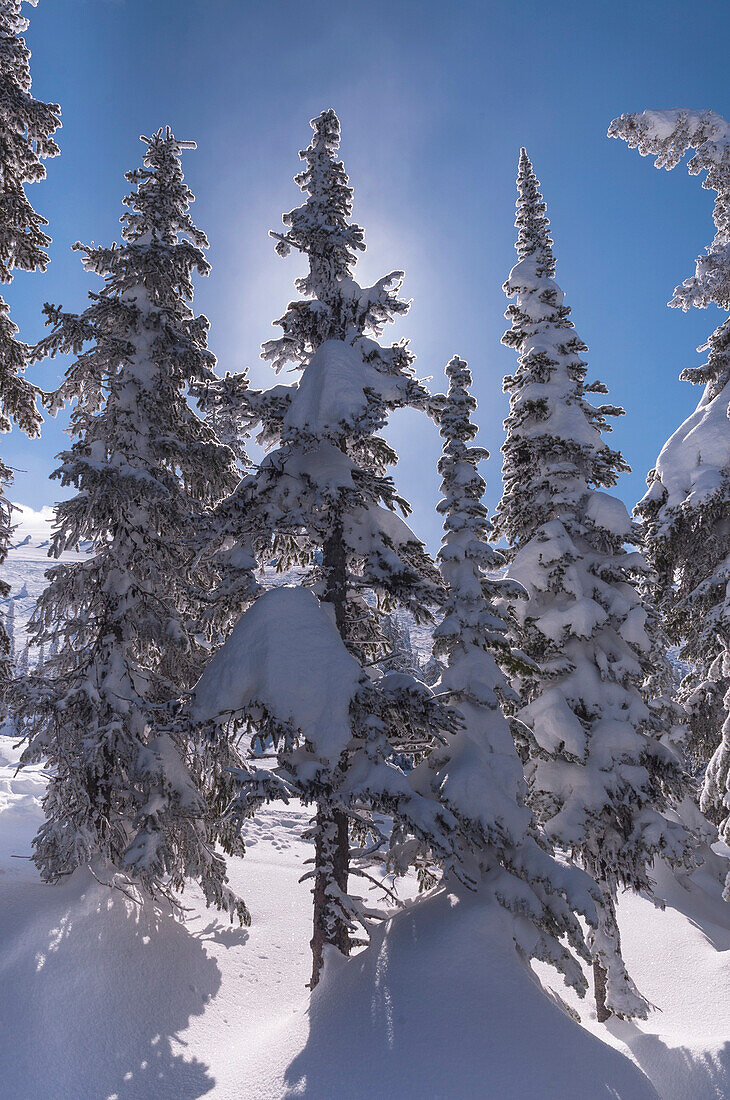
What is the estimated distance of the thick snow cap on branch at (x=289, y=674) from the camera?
6.77 m

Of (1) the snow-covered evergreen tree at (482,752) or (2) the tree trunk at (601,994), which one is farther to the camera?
(2) the tree trunk at (601,994)

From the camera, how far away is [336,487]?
26.2ft

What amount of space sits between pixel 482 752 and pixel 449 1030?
3.34 metres

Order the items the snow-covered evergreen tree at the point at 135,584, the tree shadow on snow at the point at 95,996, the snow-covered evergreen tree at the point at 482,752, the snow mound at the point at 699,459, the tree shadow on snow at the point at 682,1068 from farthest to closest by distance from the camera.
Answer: the snow mound at the point at 699,459 → the snow-covered evergreen tree at the point at 135,584 → the tree shadow on snow at the point at 682,1068 → the snow-covered evergreen tree at the point at 482,752 → the tree shadow on snow at the point at 95,996

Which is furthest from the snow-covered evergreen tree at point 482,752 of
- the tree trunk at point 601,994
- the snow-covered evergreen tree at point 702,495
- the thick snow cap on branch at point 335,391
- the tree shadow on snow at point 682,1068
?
the snow-covered evergreen tree at point 702,495

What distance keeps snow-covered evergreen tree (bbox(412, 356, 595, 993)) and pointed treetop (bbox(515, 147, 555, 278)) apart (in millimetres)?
5288

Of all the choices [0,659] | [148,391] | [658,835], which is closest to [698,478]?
[658,835]

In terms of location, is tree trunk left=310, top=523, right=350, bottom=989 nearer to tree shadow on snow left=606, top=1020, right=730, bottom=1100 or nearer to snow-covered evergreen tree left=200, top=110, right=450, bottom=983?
snow-covered evergreen tree left=200, top=110, right=450, bottom=983

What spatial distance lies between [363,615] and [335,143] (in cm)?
847

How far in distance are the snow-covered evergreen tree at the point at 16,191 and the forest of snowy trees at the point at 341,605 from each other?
0.14ft

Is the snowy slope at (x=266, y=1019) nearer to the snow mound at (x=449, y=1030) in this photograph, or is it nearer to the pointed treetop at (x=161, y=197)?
the snow mound at (x=449, y=1030)

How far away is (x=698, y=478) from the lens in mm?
11914

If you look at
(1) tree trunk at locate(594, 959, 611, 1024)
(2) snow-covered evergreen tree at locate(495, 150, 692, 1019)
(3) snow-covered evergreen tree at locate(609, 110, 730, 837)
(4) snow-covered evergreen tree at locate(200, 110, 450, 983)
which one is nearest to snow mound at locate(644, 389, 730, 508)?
(3) snow-covered evergreen tree at locate(609, 110, 730, 837)

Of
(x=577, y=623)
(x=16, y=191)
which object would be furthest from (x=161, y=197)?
(x=577, y=623)
